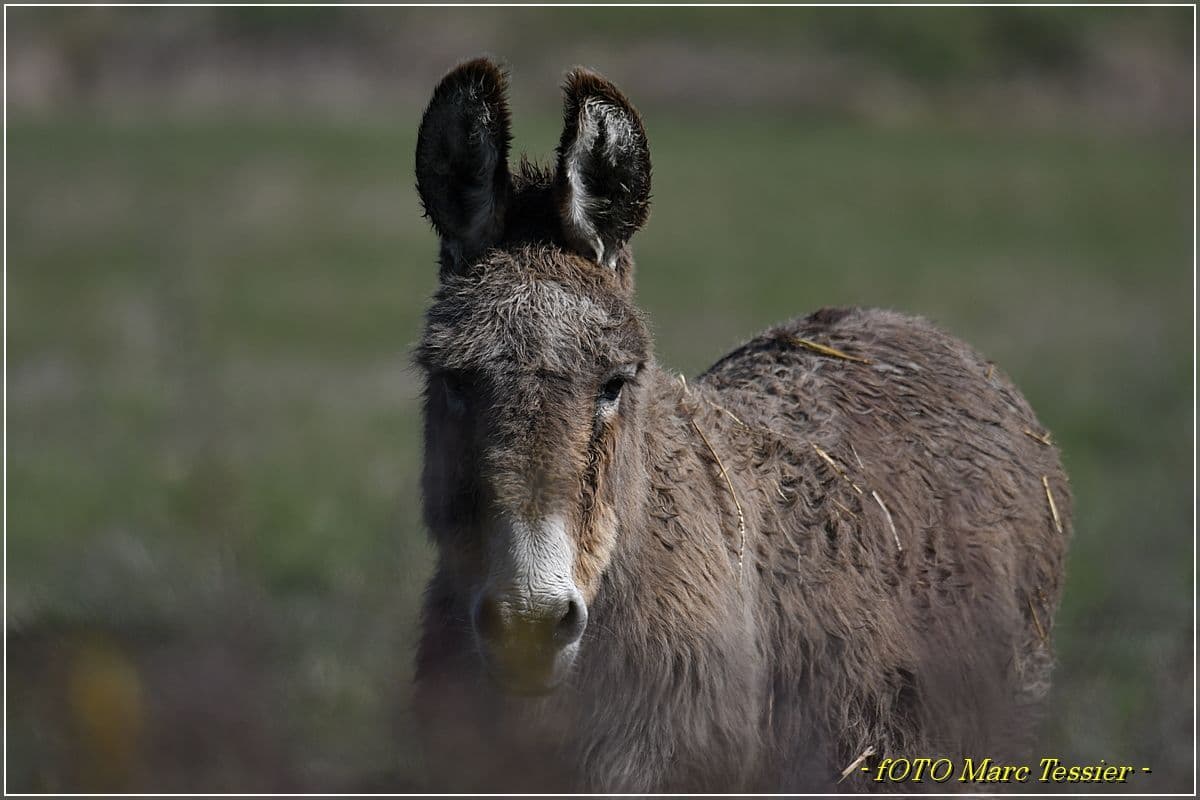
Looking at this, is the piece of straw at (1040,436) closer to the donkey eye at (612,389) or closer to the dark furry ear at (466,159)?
the donkey eye at (612,389)

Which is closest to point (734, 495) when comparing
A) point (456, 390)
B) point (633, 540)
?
point (633, 540)

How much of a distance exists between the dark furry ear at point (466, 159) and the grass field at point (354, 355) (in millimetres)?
489

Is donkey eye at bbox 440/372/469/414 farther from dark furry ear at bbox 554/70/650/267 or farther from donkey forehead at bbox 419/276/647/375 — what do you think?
dark furry ear at bbox 554/70/650/267

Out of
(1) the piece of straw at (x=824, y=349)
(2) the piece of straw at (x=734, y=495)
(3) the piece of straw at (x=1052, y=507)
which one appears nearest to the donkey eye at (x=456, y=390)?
(2) the piece of straw at (x=734, y=495)

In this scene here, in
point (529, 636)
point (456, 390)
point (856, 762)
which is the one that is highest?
point (456, 390)

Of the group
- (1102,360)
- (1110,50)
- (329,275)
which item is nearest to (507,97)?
(1102,360)

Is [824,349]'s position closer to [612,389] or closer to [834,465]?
[834,465]

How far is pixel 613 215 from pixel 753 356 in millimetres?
1528

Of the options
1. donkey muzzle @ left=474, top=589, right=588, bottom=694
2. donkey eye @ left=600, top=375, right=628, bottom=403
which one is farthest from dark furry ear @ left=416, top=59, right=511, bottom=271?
donkey muzzle @ left=474, top=589, right=588, bottom=694

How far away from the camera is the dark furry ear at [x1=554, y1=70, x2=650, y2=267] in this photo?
378cm

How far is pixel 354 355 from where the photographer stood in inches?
755

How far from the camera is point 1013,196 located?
3177cm

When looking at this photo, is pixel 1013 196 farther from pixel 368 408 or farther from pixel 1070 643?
pixel 1070 643

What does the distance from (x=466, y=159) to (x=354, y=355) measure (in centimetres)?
1568
